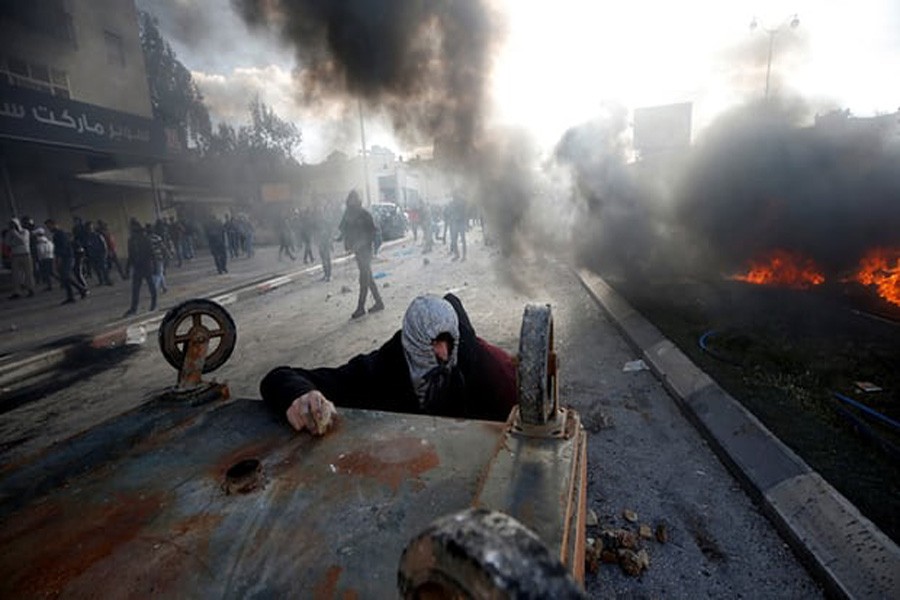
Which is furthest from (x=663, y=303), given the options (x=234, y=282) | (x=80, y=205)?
(x=80, y=205)

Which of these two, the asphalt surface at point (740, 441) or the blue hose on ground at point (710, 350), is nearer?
the asphalt surface at point (740, 441)

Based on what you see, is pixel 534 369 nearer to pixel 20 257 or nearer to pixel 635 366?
pixel 635 366

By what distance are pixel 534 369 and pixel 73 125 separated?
52.4 ft

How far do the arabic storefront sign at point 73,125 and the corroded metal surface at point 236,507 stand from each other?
13.8 meters

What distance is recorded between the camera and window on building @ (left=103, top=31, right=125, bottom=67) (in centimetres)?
1841

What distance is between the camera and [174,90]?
38.5 meters

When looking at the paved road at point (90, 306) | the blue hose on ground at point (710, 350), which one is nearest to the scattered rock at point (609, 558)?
the blue hose on ground at point (710, 350)

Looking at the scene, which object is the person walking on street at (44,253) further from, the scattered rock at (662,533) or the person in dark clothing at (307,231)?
the scattered rock at (662,533)

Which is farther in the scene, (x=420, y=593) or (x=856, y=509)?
(x=856, y=509)

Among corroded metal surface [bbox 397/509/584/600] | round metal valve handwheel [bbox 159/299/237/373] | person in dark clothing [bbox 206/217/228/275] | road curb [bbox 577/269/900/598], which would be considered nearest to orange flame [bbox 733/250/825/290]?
road curb [bbox 577/269/900/598]

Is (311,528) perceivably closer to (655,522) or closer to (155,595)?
(155,595)

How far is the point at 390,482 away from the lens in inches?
48.4

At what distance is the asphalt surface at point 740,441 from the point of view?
6.18ft

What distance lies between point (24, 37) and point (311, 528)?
2234 cm
